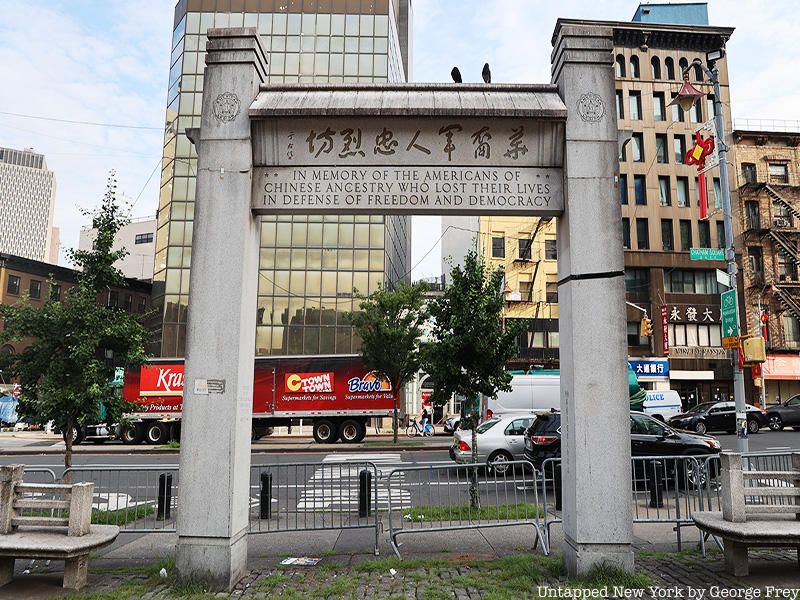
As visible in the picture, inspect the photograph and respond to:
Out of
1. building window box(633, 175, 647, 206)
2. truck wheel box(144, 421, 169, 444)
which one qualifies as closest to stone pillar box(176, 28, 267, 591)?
truck wheel box(144, 421, 169, 444)

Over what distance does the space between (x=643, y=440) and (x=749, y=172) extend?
121ft

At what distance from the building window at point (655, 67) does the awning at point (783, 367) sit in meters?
Result: 21.6

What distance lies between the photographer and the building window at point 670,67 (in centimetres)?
4456

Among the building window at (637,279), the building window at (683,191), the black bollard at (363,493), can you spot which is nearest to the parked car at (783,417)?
the building window at (637,279)

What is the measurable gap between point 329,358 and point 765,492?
2179 cm

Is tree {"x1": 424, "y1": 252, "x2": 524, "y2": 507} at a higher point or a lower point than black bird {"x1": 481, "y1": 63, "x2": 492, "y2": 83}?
lower

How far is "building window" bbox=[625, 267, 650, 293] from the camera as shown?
141 ft

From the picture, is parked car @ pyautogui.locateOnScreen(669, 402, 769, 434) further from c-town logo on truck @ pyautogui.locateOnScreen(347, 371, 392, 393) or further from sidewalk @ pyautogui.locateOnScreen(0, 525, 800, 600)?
sidewalk @ pyautogui.locateOnScreen(0, 525, 800, 600)

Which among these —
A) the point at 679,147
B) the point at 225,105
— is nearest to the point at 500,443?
the point at 225,105

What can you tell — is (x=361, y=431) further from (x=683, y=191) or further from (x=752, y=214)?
(x=752, y=214)

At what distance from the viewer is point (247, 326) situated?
7.20 m

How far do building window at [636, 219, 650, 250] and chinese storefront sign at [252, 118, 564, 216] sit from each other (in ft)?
130

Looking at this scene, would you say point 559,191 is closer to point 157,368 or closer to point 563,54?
point 563,54

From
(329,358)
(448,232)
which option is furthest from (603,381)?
(448,232)
